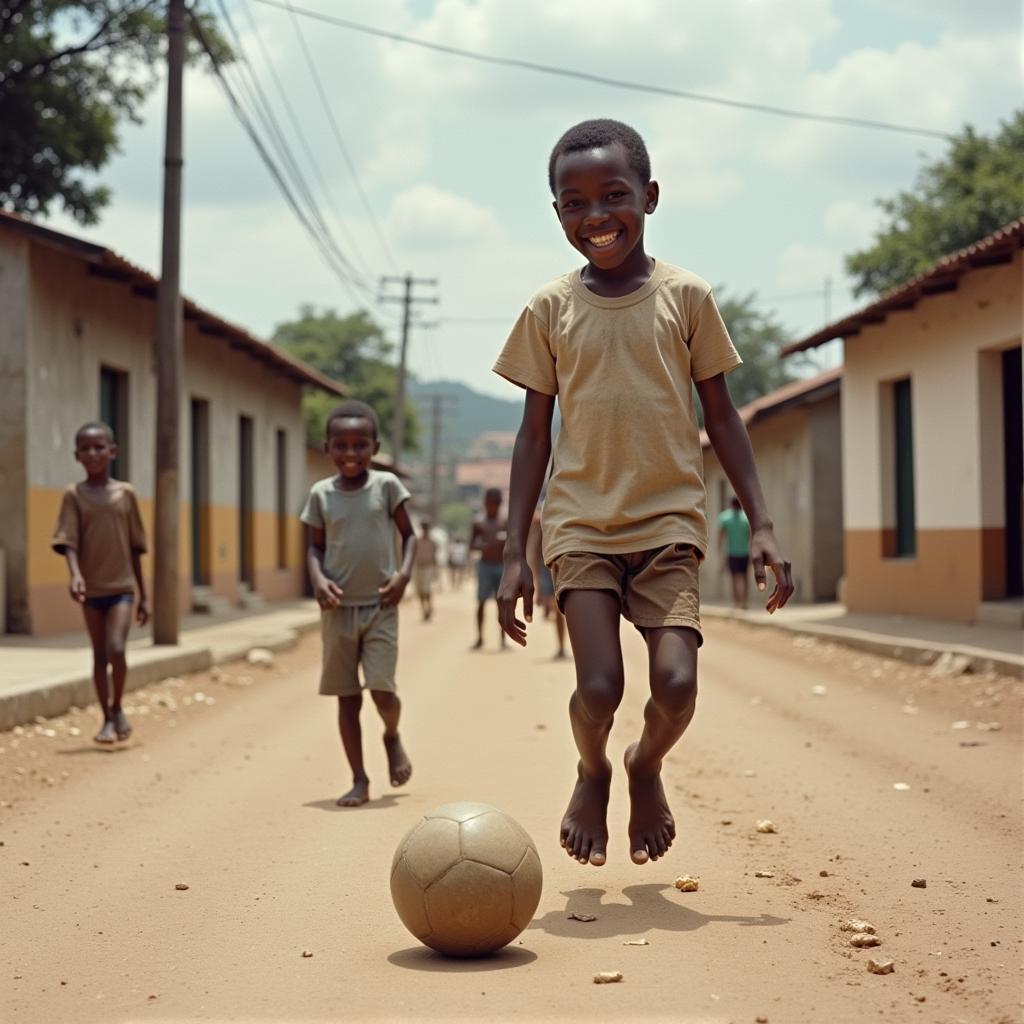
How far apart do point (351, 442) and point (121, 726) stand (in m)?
3.19

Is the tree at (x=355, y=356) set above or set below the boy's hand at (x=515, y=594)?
above

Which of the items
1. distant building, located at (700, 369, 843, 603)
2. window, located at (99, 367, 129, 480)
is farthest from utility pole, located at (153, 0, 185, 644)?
distant building, located at (700, 369, 843, 603)

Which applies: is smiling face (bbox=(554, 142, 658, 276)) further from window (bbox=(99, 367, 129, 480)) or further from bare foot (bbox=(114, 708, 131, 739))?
window (bbox=(99, 367, 129, 480))

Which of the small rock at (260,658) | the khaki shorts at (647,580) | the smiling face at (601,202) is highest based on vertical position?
the smiling face at (601,202)

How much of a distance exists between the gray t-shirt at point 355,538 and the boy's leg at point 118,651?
251cm

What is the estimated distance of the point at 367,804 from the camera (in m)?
7.11

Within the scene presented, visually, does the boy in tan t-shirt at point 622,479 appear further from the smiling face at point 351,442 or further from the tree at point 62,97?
the tree at point 62,97

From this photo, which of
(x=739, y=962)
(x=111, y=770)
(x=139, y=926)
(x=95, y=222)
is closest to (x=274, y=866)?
(x=139, y=926)

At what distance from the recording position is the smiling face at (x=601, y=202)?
477cm

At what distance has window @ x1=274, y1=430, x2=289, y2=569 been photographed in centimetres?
3066

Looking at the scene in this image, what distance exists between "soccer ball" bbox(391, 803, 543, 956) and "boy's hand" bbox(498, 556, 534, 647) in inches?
24.4

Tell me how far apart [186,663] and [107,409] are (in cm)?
606

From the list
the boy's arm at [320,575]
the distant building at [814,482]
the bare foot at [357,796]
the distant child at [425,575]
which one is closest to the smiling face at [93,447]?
the boy's arm at [320,575]

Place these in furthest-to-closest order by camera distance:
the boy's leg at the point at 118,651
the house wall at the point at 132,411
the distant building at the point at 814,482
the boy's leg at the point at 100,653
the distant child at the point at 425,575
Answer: the distant building at the point at 814,482
the distant child at the point at 425,575
the house wall at the point at 132,411
the boy's leg at the point at 100,653
the boy's leg at the point at 118,651
